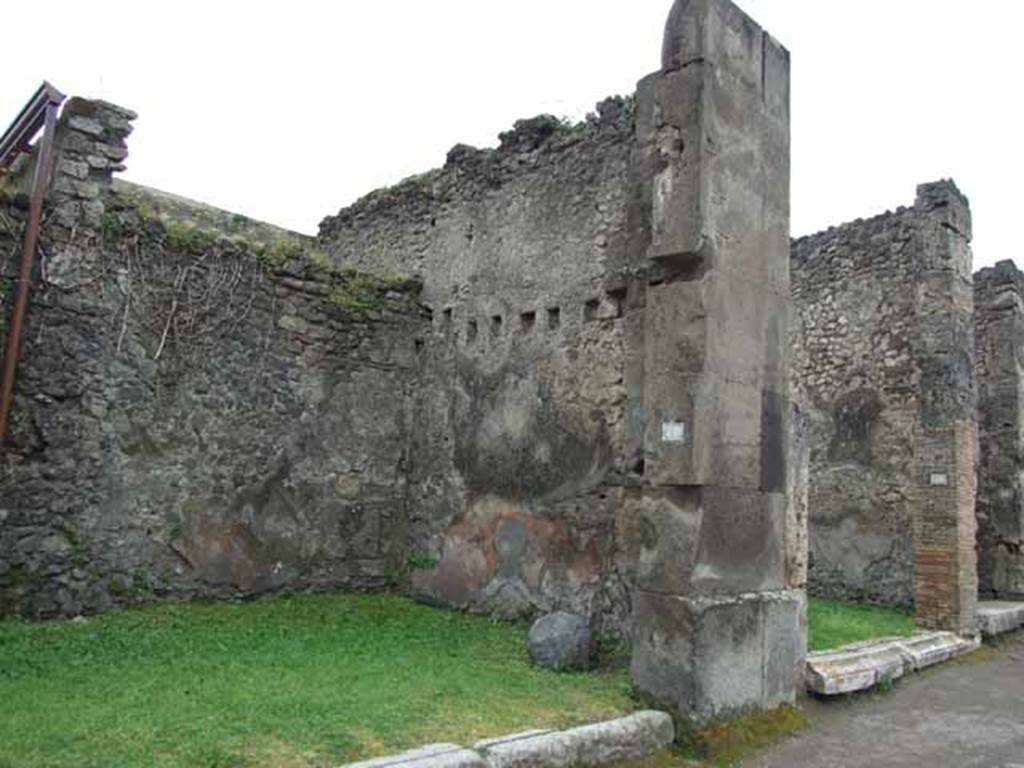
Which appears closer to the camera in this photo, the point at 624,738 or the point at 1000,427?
the point at 624,738

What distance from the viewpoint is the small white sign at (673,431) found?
190 inches

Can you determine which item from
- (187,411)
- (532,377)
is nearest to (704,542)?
(532,377)

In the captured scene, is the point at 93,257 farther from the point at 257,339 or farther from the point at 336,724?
the point at 336,724

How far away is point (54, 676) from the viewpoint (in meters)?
4.51

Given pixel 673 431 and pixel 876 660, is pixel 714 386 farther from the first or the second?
pixel 876 660

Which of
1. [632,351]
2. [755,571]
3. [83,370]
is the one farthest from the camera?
[83,370]

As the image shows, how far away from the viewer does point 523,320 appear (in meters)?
7.11

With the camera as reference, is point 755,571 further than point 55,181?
No

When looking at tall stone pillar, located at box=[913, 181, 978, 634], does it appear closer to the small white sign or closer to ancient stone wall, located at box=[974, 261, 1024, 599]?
ancient stone wall, located at box=[974, 261, 1024, 599]

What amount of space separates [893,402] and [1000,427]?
1878 mm

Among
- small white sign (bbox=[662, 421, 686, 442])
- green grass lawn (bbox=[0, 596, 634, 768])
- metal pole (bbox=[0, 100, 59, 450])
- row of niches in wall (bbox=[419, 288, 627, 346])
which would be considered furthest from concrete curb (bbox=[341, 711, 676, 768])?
metal pole (bbox=[0, 100, 59, 450])

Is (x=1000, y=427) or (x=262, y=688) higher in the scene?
(x=1000, y=427)

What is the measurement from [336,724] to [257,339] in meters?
4.17

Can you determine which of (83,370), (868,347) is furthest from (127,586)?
(868,347)
